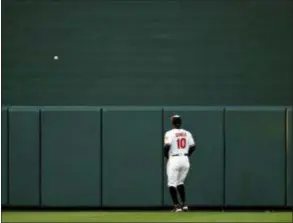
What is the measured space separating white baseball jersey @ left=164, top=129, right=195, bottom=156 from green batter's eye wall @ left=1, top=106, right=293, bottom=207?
155 centimetres

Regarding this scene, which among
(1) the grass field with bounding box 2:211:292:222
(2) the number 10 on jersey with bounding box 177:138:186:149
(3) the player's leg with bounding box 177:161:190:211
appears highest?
(2) the number 10 on jersey with bounding box 177:138:186:149

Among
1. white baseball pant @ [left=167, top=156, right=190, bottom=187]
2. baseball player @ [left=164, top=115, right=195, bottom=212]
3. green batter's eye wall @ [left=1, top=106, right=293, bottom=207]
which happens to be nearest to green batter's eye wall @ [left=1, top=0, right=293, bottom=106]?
green batter's eye wall @ [left=1, top=106, right=293, bottom=207]

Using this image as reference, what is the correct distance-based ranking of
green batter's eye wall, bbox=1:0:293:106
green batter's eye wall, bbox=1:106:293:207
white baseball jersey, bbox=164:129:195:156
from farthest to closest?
1. green batter's eye wall, bbox=1:0:293:106
2. green batter's eye wall, bbox=1:106:293:207
3. white baseball jersey, bbox=164:129:195:156

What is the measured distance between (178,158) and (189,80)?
2.62 metres

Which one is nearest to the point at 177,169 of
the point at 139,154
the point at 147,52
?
the point at 139,154

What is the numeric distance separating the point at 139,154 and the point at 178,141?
1.84 meters

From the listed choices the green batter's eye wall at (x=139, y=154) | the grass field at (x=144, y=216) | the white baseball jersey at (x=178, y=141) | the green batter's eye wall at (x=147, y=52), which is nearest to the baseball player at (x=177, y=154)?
the white baseball jersey at (x=178, y=141)

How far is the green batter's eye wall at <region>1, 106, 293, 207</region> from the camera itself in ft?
55.1

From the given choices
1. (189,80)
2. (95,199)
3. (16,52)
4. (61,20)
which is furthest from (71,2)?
(95,199)

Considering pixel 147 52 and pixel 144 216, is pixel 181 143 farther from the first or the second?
pixel 147 52

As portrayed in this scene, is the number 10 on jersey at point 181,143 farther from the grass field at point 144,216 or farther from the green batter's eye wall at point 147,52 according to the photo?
the green batter's eye wall at point 147,52

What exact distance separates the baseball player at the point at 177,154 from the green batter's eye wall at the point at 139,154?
57.0 inches

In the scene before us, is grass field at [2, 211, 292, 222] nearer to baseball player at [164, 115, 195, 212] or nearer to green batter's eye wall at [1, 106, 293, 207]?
baseball player at [164, 115, 195, 212]

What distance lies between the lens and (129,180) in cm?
1686
